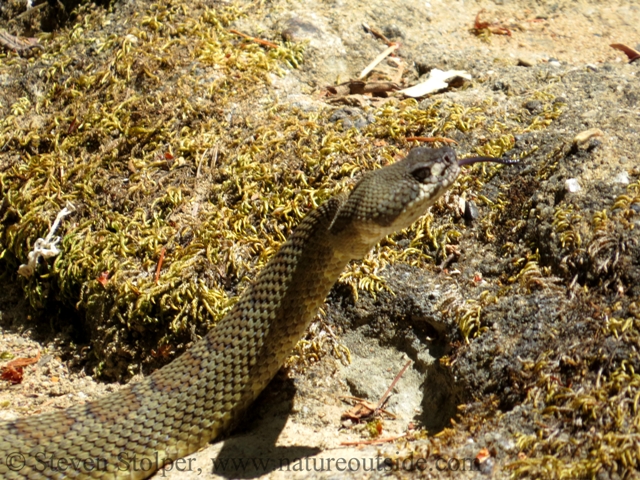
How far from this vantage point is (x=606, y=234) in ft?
12.7

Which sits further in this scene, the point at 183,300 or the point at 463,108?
the point at 463,108

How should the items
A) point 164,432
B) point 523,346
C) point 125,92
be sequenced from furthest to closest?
1. point 125,92
2. point 164,432
3. point 523,346

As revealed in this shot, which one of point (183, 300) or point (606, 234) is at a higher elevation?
point (606, 234)

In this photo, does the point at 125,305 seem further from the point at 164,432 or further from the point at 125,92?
the point at 125,92

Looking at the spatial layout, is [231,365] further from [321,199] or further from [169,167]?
[169,167]

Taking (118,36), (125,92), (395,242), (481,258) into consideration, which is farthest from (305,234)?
(118,36)

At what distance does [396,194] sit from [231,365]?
1.55m

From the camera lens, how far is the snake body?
3.94 meters

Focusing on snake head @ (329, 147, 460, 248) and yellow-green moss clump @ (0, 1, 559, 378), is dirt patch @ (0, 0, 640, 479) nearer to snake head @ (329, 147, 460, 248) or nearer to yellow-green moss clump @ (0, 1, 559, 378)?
yellow-green moss clump @ (0, 1, 559, 378)

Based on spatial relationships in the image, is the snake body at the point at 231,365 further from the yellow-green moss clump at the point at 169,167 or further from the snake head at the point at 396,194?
the yellow-green moss clump at the point at 169,167

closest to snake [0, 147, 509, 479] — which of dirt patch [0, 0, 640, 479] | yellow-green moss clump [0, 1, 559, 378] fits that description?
dirt patch [0, 0, 640, 479]

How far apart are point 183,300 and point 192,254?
0.37 metres

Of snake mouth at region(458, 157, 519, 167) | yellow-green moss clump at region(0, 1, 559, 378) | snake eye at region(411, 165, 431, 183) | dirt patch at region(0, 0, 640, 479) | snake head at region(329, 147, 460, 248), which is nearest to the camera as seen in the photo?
dirt patch at region(0, 0, 640, 479)

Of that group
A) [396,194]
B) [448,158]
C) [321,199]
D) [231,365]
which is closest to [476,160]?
[448,158]
